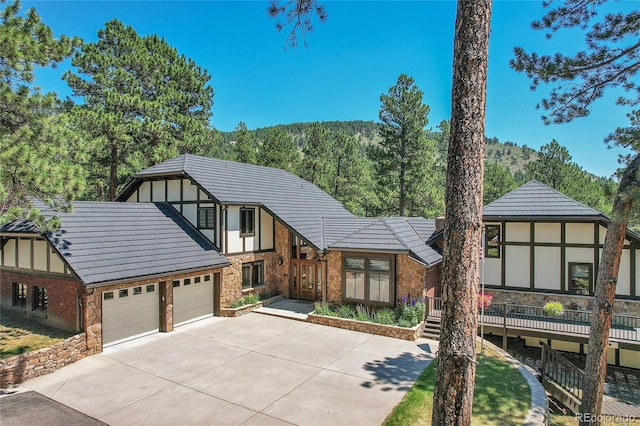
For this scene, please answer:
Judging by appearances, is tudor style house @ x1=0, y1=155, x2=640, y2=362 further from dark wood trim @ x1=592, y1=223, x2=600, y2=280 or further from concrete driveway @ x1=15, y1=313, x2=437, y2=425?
concrete driveway @ x1=15, y1=313, x2=437, y2=425

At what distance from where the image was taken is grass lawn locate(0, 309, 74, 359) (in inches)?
407

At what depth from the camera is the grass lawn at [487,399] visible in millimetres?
7332

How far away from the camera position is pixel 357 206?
108 ft

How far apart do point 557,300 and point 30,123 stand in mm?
18781

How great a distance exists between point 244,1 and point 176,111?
58.0ft

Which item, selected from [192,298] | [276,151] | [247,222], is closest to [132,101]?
[247,222]

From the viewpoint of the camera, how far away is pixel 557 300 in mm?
14758

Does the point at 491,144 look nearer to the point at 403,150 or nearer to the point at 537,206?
the point at 403,150

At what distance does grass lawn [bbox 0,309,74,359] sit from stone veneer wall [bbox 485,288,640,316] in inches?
630

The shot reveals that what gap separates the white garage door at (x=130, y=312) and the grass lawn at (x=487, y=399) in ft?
29.3

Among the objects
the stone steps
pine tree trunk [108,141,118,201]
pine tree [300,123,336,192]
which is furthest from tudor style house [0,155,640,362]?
pine tree [300,123,336,192]

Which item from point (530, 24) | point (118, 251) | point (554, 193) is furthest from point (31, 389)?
point (554, 193)

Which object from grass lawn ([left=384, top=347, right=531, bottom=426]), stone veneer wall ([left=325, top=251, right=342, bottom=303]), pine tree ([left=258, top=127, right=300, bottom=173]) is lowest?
grass lawn ([left=384, top=347, right=531, bottom=426])

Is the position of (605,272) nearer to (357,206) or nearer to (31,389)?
(31,389)
